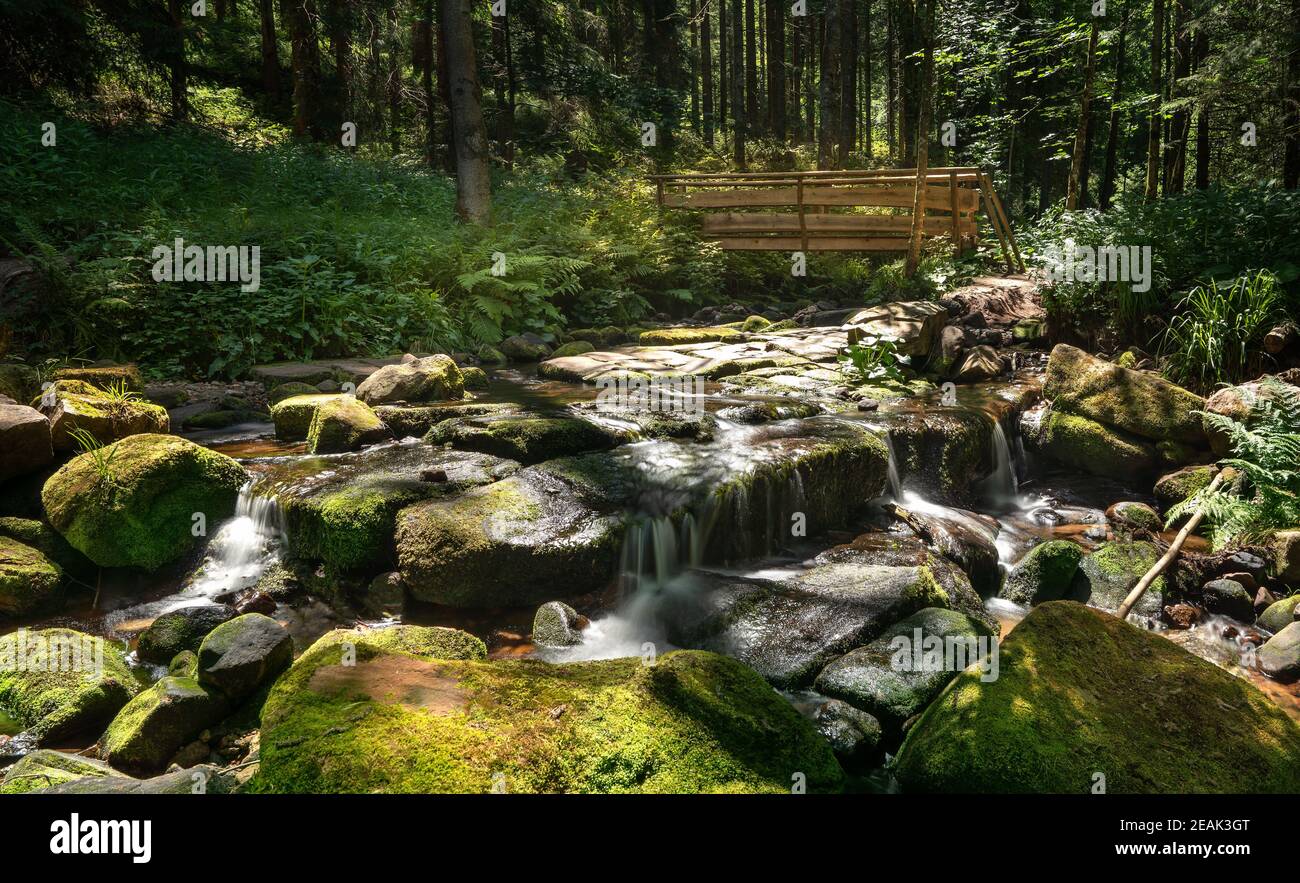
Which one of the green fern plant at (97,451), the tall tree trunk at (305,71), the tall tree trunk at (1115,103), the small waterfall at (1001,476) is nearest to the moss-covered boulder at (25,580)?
the green fern plant at (97,451)

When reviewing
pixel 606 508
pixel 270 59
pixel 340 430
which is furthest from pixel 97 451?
pixel 270 59

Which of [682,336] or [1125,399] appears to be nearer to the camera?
[1125,399]

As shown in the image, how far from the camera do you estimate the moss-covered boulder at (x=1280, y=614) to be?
5.74 metres

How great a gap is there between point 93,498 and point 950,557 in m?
6.86

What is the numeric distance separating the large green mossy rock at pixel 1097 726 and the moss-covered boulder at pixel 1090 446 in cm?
517

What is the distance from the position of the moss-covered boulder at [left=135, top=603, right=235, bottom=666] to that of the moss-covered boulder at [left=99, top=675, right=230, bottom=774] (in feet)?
2.62

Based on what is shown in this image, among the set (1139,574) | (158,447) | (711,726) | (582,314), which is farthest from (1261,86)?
(158,447)

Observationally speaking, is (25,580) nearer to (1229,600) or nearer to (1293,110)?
(1229,600)

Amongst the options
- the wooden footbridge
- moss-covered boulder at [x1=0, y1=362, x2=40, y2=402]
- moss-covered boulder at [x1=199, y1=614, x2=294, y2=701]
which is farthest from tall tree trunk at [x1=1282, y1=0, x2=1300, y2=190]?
moss-covered boulder at [x1=0, y1=362, x2=40, y2=402]

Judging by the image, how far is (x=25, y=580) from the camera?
5617 millimetres

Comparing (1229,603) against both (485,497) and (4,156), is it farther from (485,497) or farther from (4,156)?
(4,156)

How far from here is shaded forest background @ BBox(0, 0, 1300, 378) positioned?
10680mm

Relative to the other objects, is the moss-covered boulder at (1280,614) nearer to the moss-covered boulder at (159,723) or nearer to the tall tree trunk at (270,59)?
the moss-covered boulder at (159,723)

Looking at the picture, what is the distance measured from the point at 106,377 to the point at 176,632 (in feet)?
13.1
